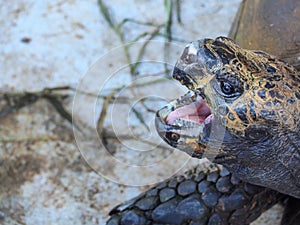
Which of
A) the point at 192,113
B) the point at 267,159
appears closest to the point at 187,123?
the point at 192,113

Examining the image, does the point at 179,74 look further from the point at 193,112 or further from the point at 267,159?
the point at 267,159

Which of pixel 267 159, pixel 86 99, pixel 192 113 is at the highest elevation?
pixel 86 99

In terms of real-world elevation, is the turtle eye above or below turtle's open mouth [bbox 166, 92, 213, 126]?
below

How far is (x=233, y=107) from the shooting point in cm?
147

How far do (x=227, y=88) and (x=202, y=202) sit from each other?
17.7 inches

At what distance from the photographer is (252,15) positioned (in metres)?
1.91

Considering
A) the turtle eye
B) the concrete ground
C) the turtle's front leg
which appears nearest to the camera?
→ the turtle eye

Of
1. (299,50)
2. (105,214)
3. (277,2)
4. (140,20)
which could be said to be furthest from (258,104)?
(140,20)

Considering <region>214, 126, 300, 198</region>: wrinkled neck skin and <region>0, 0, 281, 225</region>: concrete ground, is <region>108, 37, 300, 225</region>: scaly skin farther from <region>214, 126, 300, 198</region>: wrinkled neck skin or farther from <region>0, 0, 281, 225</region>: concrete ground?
<region>0, 0, 281, 225</region>: concrete ground

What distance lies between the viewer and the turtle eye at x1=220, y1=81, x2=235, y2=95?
4.79ft

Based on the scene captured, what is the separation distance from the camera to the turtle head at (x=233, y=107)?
147cm

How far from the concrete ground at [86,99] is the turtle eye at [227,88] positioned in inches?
28.4

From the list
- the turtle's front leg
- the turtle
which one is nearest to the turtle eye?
the turtle

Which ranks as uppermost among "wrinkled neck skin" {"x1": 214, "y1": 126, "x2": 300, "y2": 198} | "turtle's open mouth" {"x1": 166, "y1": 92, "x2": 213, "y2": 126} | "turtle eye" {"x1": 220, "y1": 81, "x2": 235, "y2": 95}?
"turtle's open mouth" {"x1": 166, "y1": 92, "x2": 213, "y2": 126}
